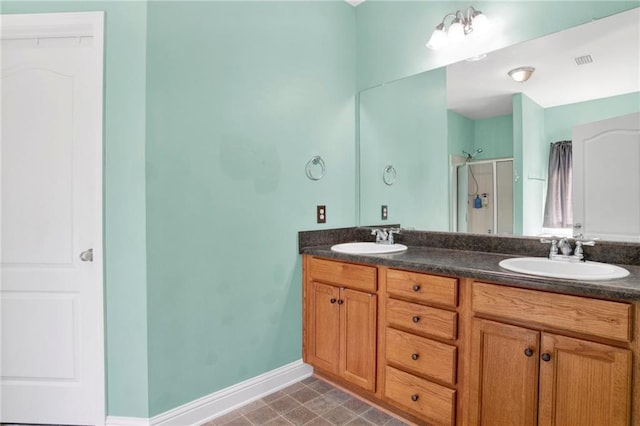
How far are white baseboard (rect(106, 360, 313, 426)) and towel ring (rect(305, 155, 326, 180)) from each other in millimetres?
1234

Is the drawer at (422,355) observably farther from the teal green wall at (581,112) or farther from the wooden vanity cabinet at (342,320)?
the teal green wall at (581,112)

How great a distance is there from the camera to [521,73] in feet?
5.88

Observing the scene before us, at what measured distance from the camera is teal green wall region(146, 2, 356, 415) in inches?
64.2

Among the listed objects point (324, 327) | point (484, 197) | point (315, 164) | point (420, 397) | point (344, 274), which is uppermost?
point (315, 164)

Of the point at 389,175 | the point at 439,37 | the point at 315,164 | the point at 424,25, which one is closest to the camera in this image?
the point at 439,37

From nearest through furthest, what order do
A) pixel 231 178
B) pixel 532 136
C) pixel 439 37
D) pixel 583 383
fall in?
1. pixel 583 383
2. pixel 532 136
3. pixel 231 178
4. pixel 439 37

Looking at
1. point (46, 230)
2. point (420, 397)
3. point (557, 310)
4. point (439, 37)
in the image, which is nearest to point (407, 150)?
point (439, 37)

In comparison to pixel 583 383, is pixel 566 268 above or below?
above

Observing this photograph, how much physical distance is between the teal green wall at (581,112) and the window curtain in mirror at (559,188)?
60 millimetres

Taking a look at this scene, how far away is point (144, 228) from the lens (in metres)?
1.57

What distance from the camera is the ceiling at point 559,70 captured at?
1.49 metres

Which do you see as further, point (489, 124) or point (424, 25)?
point (424, 25)

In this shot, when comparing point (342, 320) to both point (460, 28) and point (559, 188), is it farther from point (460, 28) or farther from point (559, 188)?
point (460, 28)

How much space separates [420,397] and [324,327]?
678mm
